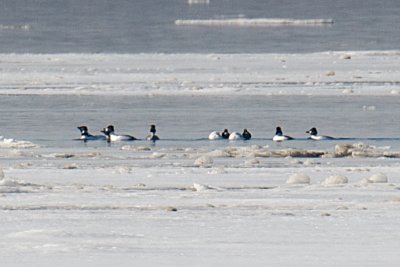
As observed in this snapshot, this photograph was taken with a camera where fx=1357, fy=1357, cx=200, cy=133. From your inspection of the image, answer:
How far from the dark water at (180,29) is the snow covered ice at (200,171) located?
12.6m

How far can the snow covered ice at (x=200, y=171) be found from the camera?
28.0ft

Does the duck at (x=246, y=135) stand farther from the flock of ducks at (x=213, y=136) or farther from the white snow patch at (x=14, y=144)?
the white snow patch at (x=14, y=144)

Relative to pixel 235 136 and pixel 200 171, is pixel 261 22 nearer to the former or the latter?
pixel 235 136

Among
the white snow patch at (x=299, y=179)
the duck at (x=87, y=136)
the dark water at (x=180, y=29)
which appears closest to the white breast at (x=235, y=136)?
the duck at (x=87, y=136)

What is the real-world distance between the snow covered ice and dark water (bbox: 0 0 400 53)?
12.6m

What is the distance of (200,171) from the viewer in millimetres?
13617

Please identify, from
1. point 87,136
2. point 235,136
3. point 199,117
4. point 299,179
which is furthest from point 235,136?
point 299,179

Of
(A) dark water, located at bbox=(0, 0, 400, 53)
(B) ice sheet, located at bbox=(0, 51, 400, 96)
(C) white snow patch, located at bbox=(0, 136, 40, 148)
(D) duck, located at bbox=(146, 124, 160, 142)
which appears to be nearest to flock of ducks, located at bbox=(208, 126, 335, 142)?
(D) duck, located at bbox=(146, 124, 160, 142)

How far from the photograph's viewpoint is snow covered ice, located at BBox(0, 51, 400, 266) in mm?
8531

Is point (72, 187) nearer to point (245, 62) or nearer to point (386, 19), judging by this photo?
point (245, 62)

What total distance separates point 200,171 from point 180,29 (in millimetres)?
43337

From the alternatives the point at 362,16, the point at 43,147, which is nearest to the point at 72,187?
the point at 43,147

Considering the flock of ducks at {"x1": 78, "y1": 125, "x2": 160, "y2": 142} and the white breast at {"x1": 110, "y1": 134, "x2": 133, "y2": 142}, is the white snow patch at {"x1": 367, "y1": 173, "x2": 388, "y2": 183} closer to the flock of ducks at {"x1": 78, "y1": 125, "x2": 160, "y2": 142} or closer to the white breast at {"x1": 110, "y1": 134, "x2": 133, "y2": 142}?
the flock of ducks at {"x1": 78, "y1": 125, "x2": 160, "y2": 142}

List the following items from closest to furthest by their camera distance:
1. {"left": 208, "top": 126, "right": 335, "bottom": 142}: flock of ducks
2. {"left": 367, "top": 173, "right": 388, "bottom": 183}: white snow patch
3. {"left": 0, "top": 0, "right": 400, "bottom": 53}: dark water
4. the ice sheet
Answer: {"left": 367, "top": 173, "right": 388, "bottom": 183}: white snow patch
{"left": 208, "top": 126, "right": 335, "bottom": 142}: flock of ducks
the ice sheet
{"left": 0, "top": 0, "right": 400, "bottom": 53}: dark water
